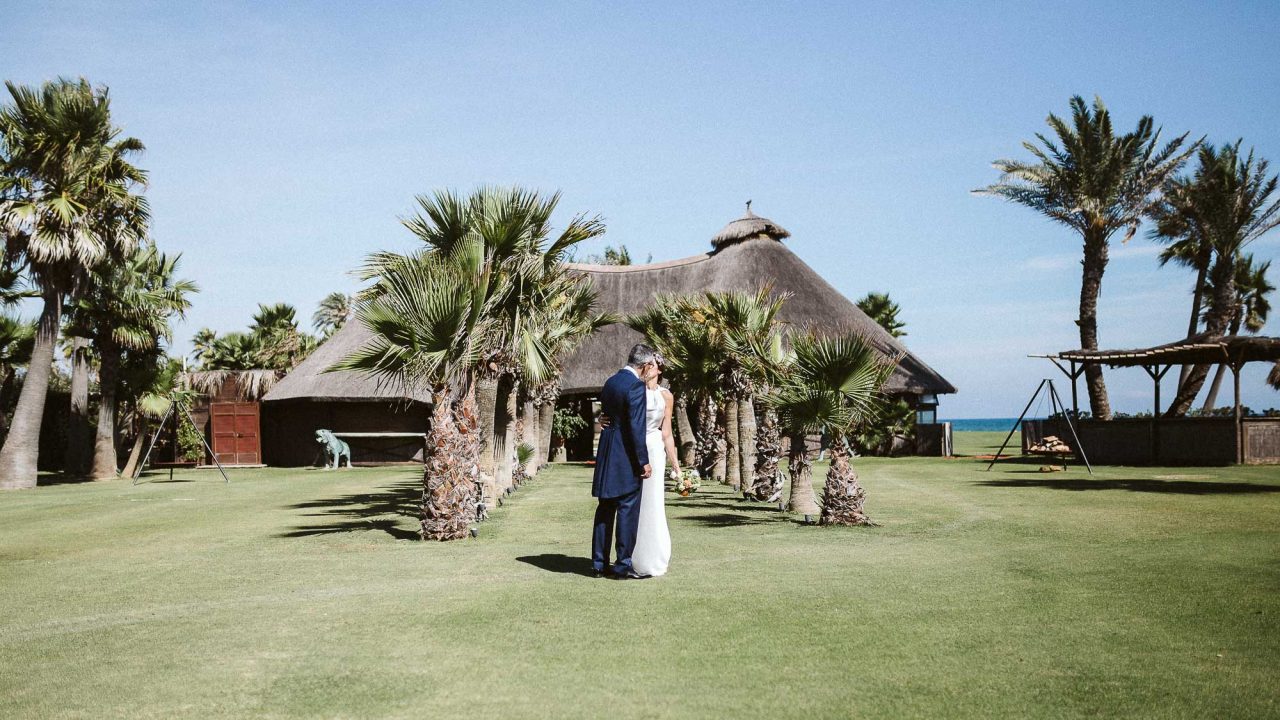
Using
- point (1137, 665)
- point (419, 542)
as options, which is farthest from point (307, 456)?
point (1137, 665)

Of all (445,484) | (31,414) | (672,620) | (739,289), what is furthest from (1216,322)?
(31,414)

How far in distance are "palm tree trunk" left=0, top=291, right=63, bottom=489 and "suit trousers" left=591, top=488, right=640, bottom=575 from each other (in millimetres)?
20900

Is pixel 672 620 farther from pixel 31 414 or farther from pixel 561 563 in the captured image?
pixel 31 414

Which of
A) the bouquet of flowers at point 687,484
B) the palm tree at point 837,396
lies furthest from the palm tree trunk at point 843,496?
the bouquet of flowers at point 687,484

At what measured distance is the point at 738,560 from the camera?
9539mm

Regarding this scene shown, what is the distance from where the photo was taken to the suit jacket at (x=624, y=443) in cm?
838

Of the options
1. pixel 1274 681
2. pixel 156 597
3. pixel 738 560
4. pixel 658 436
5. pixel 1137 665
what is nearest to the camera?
pixel 1274 681

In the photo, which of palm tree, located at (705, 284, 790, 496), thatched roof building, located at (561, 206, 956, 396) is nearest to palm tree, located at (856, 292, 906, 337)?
thatched roof building, located at (561, 206, 956, 396)

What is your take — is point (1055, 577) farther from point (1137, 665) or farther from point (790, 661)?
point (790, 661)

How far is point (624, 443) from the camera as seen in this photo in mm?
8461

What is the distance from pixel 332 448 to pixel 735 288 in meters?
Result: 14.4

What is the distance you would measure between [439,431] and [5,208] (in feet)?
59.1

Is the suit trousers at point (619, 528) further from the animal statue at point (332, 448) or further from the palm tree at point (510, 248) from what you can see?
the animal statue at point (332, 448)

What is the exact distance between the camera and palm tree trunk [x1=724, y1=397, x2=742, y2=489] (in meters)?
17.9
